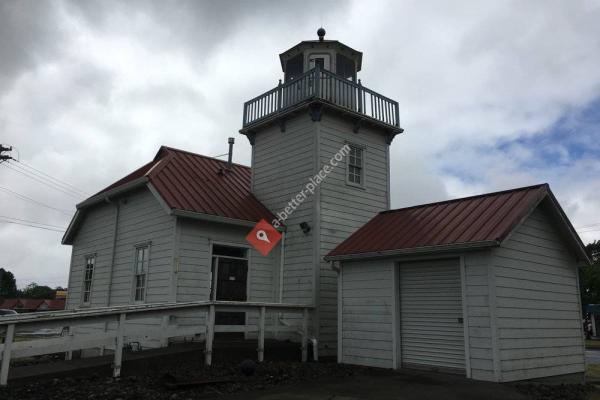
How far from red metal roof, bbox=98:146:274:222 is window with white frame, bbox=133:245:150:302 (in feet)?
6.08

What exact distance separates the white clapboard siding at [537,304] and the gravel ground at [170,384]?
3.32 metres

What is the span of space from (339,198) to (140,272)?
5.95 m

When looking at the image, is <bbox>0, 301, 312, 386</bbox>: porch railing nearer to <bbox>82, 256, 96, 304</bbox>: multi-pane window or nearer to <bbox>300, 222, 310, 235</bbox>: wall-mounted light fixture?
<bbox>300, 222, 310, 235</bbox>: wall-mounted light fixture

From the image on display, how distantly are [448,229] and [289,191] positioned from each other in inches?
220

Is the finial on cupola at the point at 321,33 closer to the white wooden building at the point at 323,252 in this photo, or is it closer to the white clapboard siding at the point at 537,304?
the white wooden building at the point at 323,252

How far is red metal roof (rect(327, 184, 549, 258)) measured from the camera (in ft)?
33.7

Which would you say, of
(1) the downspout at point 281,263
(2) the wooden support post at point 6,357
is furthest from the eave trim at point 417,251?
(2) the wooden support post at point 6,357

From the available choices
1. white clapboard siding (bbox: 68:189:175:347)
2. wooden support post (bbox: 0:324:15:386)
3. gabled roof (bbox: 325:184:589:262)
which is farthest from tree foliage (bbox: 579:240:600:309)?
wooden support post (bbox: 0:324:15:386)

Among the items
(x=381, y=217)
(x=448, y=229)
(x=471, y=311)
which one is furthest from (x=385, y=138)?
(x=471, y=311)

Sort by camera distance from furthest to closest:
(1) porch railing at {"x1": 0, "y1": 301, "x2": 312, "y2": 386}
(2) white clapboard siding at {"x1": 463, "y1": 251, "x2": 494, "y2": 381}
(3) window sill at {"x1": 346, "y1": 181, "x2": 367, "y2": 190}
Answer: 1. (3) window sill at {"x1": 346, "y1": 181, "x2": 367, "y2": 190}
2. (2) white clapboard siding at {"x1": 463, "y1": 251, "x2": 494, "y2": 381}
3. (1) porch railing at {"x1": 0, "y1": 301, "x2": 312, "y2": 386}

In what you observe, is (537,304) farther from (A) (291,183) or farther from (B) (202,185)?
(B) (202,185)

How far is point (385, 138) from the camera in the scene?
54.7 feet

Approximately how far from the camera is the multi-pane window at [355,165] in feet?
51.4

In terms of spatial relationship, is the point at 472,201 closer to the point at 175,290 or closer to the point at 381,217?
the point at 381,217
